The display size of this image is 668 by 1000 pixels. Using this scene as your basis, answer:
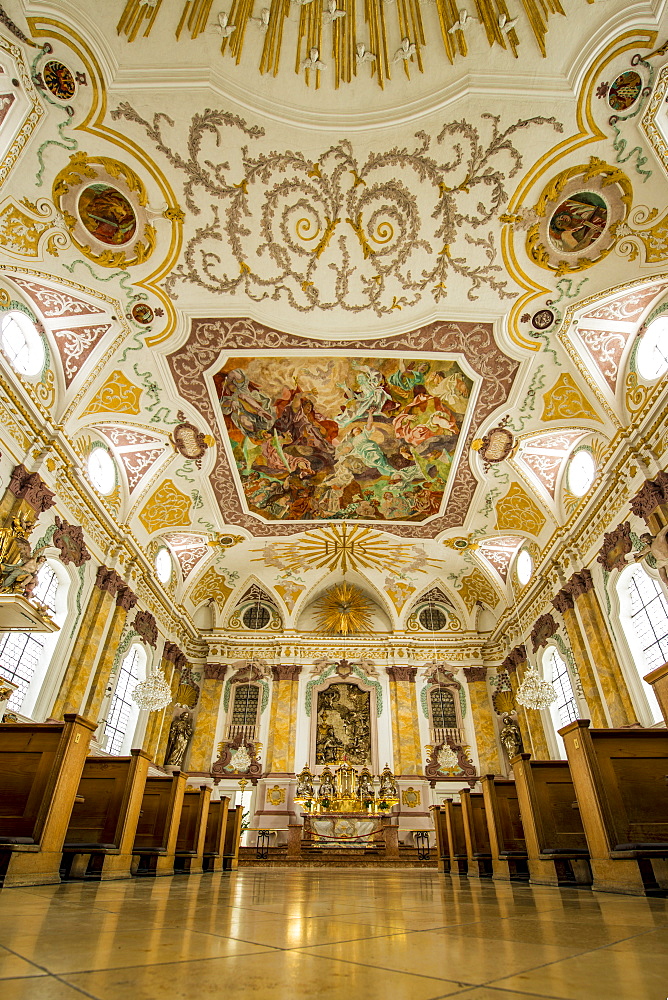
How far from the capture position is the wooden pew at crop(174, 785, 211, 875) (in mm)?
8367

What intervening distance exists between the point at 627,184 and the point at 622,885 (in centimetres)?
1026

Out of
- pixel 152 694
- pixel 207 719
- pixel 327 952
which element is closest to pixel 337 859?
pixel 207 719

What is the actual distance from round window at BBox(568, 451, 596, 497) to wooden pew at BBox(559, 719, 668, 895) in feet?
27.0

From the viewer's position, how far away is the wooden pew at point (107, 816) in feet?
19.3

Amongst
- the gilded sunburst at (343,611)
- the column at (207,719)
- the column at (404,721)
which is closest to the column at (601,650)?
the column at (404,721)

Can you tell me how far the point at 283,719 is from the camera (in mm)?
18266

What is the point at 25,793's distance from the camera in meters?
5.41

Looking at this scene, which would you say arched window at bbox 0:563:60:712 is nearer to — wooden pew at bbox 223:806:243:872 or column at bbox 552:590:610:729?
wooden pew at bbox 223:806:243:872

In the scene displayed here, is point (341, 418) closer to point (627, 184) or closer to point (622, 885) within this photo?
point (627, 184)

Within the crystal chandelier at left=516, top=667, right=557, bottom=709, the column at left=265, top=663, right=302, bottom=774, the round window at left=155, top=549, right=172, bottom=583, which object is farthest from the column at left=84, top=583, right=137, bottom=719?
the crystal chandelier at left=516, top=667, right=557, bottom=709

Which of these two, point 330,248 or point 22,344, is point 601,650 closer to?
point 330,248

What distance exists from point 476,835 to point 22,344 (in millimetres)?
11987

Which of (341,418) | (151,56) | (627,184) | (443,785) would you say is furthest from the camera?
(443,785)

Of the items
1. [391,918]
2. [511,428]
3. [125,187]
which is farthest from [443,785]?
[125,187]
